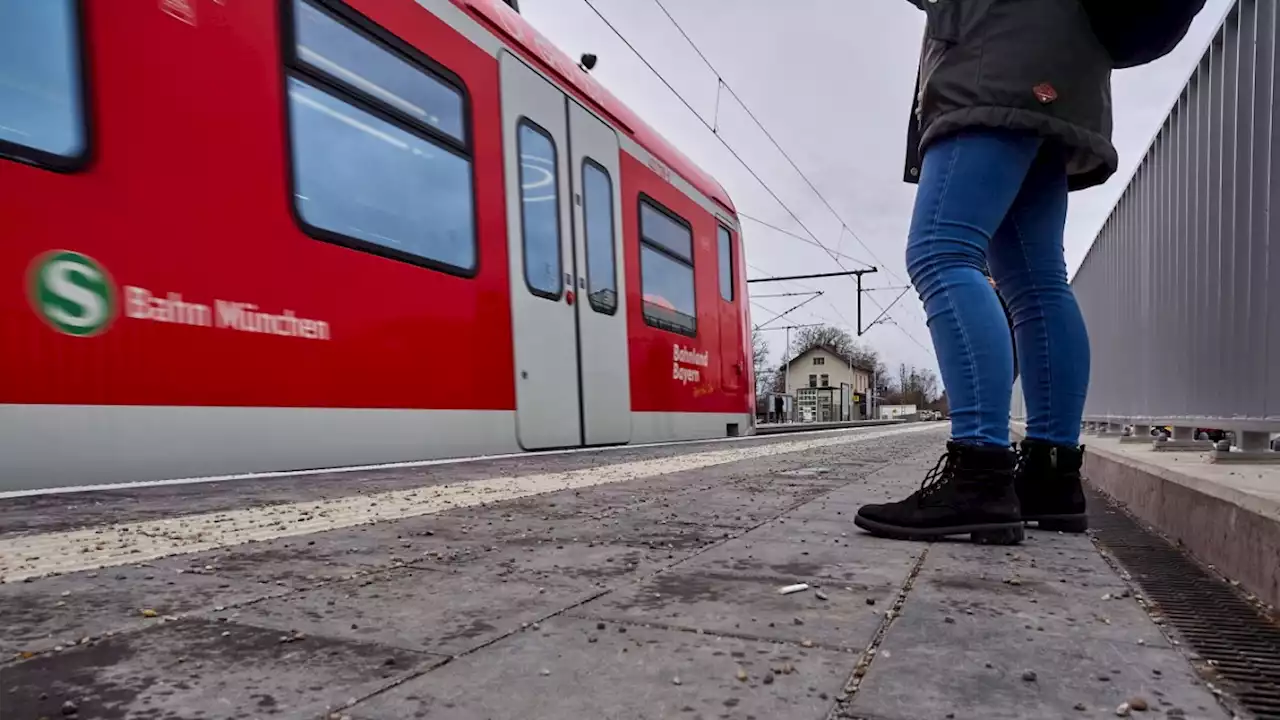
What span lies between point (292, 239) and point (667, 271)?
4.94 meters

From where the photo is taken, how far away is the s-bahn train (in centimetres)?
292

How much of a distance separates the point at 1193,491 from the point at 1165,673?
143cm

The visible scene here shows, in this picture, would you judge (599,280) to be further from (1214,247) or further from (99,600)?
(99,600)

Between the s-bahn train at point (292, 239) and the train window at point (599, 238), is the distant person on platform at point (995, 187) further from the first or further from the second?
the train window at point (599, 238)

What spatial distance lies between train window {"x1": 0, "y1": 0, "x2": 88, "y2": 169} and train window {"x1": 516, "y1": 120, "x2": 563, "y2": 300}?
9.78 ft

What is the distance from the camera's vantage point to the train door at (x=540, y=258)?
5.58 m

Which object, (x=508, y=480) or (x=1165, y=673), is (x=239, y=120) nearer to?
(x=508, y=480)

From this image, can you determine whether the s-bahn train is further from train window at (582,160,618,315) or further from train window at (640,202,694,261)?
train window at (640,202,694,261)

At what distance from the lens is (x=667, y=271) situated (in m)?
8.38

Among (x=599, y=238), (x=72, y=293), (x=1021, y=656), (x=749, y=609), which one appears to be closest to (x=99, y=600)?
(x=749, y=609)

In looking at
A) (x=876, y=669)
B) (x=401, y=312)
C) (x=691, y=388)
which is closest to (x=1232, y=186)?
(x=876, y=669)

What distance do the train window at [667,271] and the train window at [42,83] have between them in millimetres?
5166

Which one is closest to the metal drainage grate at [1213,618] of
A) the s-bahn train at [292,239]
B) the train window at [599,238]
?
the s-bahn train at [292,239]

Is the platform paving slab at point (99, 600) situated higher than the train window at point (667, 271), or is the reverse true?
the train window at point (667, 271)
